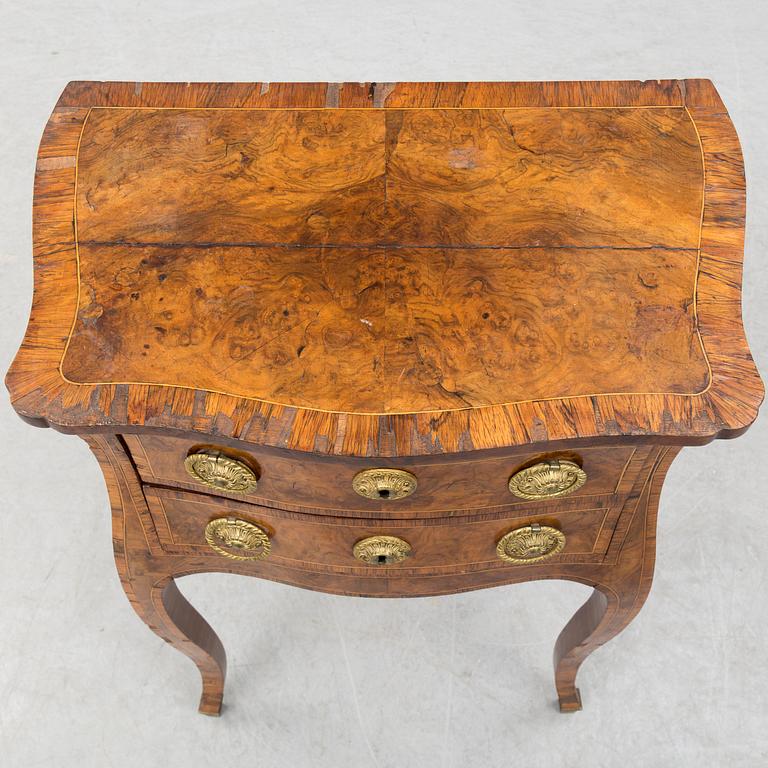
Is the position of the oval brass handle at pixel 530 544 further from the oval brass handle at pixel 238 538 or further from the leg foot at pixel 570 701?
the leg foot at pixel 570 701

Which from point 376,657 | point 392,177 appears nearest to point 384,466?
point 392,177

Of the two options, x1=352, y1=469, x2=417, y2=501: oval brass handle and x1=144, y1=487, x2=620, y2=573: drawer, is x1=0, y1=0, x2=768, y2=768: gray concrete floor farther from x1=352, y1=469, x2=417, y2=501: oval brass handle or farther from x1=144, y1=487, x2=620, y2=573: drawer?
x1=352, y1=469, x2=417, y2=501: oval brass handle

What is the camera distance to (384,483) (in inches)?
52.1

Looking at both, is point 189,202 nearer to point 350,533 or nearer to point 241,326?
point 241,326

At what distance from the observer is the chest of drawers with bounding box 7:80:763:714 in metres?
1.29

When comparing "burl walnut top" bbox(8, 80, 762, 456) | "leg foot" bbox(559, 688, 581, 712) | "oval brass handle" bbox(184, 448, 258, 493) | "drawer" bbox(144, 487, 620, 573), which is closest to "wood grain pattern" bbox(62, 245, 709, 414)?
"burl walnut top" bbox(8, 80, 762, 456)

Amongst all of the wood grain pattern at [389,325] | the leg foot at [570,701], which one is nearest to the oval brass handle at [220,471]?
the wood grain pattern at [389,325]

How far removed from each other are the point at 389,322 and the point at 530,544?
0.45 metres

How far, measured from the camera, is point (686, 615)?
2.18 metres

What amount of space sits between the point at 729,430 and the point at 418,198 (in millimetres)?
600

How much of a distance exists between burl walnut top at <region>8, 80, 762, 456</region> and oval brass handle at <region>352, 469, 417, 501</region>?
0.08 meters

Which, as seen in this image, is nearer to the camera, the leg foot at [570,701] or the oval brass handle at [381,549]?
the oval brass handle at [381,549]

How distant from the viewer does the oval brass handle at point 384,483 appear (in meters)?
1.31

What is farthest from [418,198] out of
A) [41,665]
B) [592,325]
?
[41,665]
